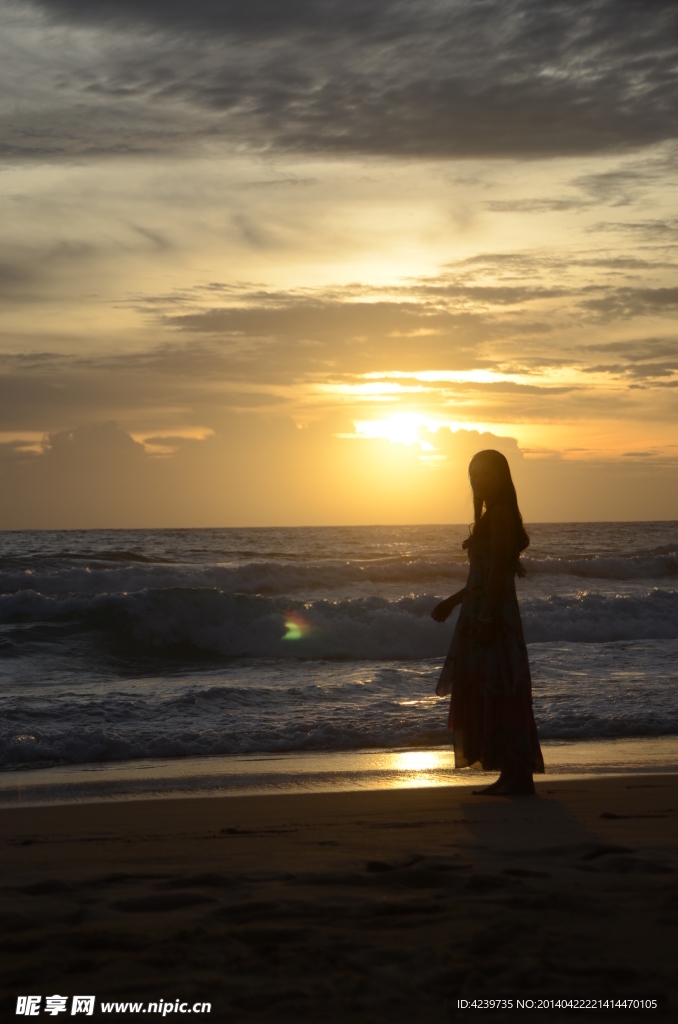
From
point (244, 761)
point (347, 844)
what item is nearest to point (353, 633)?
point (244, 761)

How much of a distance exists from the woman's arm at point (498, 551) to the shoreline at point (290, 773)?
4.40ft

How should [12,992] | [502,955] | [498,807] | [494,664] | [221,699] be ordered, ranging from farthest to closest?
[221,699], [494,664], [498,807], [502,955], [12,992]

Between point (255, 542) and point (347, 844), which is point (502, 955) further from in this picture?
point (255, 542)

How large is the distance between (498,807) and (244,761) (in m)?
2.55

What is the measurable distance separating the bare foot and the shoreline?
472 mm

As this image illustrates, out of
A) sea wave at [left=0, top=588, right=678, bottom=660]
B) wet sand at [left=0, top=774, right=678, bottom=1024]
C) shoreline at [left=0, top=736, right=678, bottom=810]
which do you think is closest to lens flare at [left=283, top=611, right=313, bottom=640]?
sea wave at [left=0, top=588, right=678, bottom=660]

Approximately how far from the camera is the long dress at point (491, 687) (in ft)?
17.6

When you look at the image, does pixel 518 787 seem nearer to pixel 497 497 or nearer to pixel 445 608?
pixel 445 608

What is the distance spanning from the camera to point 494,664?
5.36 m

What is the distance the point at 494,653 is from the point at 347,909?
96.3 inches

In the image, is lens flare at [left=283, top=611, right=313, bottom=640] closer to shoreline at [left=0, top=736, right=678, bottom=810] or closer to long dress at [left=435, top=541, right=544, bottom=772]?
shoreline at [left=0, top=736, right=678, bottom=810]

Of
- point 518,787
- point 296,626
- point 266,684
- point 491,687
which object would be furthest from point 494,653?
point 296,626

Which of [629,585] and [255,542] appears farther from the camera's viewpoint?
[255,542]

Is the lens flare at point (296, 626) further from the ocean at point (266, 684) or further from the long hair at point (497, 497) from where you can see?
the long hair at point (497, 497)
